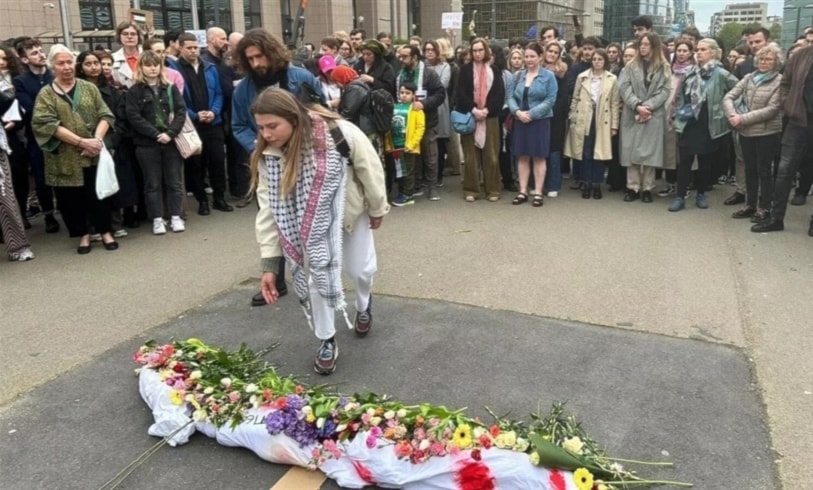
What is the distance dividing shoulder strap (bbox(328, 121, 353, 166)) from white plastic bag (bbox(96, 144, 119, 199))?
395cm

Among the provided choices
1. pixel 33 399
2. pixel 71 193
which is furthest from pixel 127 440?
pixel 71 193

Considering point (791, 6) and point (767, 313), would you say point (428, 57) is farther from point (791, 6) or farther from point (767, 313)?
point (791, 6)

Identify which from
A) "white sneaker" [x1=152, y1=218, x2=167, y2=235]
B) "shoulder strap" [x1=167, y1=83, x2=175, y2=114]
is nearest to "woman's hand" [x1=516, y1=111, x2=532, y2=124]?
"shoulder strap" [x1=167, y1=83, x2=175, y2=114]

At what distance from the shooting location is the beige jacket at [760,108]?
7.45 metres

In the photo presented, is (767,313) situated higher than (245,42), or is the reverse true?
(245,42)

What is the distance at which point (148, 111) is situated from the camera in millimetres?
7465

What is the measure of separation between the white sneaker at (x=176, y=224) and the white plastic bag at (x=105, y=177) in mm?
919

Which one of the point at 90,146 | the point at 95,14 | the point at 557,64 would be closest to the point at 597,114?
the point at 557,64

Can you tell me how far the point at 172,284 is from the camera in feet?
19.9

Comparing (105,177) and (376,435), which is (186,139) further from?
(376,435)

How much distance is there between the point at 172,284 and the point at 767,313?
15.7 ft

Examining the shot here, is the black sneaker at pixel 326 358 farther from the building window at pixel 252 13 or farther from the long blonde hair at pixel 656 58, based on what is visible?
the building window at pixel 252 13

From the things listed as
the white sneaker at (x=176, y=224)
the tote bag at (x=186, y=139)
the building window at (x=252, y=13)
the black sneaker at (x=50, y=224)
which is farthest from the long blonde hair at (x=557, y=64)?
the building window at (x=252, y=13)

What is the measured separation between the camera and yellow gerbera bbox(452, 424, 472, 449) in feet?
10.1
